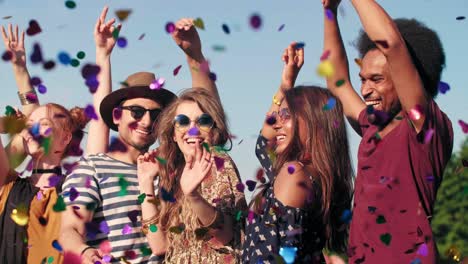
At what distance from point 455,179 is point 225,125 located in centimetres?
4285

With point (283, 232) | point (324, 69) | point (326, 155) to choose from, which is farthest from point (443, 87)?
point (283, 232)

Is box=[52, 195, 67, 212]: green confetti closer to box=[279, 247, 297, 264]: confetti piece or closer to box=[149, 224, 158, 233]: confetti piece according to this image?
box=[149, 224, 158, 233]: confetti piece

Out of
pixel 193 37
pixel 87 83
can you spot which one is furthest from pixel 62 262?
pixel 193 37

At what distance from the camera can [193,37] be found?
6.82 metres

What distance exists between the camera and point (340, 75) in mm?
5637

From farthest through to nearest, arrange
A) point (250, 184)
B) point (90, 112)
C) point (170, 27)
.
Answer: point (90, 112)
point (170, 27)
point (250, 184)

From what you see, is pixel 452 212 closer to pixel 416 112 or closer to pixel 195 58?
pixel 195 58

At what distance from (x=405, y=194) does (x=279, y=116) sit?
1159 mm

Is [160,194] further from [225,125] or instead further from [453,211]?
[453,211]

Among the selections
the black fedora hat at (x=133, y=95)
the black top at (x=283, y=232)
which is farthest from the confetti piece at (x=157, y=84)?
the black top at (x=283, y=232)

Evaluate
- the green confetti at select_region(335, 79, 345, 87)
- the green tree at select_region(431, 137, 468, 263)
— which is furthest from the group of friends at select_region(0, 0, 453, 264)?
the green tree at select_region(431, 137, 468, 263)

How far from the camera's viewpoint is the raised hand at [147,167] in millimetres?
6359

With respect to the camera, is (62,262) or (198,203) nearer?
(198,203)

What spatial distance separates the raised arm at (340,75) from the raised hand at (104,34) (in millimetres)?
2065
